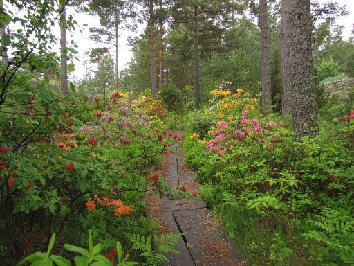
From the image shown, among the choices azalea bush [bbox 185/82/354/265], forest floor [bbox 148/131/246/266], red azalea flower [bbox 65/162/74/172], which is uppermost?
red azalea flower [bbox 65/162/74/172]

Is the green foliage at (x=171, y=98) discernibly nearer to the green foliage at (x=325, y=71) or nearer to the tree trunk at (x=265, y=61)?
the tree trunk at (x=265, y=61)

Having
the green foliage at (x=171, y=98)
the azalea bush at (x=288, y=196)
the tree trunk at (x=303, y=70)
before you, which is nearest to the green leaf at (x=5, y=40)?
the azalea bush at (x=288, y=196)

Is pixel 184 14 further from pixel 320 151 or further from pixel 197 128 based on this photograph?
pixel 320 151

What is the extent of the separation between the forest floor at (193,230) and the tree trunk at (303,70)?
8.17 ft

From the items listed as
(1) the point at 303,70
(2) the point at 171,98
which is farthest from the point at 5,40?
(2) the point at 171,98

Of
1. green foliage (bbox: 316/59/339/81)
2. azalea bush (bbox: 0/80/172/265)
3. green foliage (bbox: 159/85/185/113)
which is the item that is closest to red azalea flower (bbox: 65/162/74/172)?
azalea bush (bbox: 0/80/172/265)

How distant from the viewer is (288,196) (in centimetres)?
496

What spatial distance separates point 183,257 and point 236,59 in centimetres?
1869

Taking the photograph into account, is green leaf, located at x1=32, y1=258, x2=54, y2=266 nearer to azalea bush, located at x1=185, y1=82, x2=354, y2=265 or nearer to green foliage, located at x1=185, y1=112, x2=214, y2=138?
azalea bush, located at x1=185, y1=82, x2=354, y2=265

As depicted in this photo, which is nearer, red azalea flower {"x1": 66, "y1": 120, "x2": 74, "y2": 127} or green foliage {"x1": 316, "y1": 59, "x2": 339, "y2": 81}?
red azalea flower {"x1": 66, "y1": 120, "x2": 74, "y2": 127}

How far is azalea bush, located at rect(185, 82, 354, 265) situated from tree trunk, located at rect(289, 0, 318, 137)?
42 cm

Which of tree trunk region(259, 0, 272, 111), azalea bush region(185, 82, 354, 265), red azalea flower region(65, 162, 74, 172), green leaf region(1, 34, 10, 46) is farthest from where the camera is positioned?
tree trunk region(259, 0, 272, 111)

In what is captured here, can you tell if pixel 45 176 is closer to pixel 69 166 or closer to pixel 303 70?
pixel 69 166

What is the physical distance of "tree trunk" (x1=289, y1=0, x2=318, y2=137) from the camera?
19.6ft
